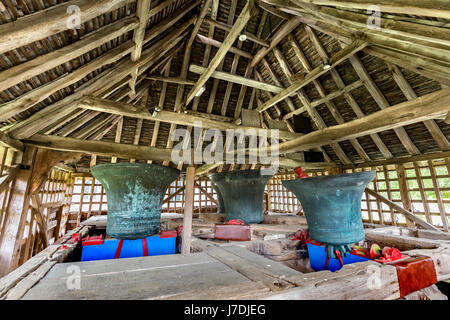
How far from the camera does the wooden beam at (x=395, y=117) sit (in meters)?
1.94

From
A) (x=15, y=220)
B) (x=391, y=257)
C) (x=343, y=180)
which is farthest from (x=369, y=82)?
(x=15, y=220)

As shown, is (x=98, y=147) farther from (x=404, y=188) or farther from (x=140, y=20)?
(x=404, y=188)

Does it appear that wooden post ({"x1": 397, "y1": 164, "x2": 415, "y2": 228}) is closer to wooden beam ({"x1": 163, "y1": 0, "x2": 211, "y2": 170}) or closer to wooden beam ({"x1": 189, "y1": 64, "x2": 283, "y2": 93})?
wooden beam ({"x1": 189, "y1": 64, "x2": 283, "y2": 93})

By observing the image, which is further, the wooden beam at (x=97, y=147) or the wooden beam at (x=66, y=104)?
the wooden beam at (x=97, y=147)

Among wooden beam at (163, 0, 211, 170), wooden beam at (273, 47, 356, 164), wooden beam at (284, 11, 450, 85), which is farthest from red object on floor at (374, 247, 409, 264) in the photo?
wooden beam at (163, 0, 211, 170)

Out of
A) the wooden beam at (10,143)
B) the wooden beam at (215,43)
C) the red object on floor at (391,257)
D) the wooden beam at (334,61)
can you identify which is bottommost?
the red object on floor at (391,257)

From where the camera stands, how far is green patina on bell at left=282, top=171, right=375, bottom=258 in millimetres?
1591

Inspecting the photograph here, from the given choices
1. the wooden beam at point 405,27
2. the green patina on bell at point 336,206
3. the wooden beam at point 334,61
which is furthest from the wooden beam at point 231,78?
the green patina on bell at point 336,206

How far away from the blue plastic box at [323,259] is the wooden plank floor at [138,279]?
4.37ft

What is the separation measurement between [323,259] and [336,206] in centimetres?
93

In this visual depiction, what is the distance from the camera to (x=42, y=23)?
1.34m

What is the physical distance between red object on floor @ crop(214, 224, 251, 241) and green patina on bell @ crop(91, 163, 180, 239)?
88 cm

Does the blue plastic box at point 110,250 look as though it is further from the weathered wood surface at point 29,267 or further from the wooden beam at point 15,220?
the wooden beam at point 15,220
